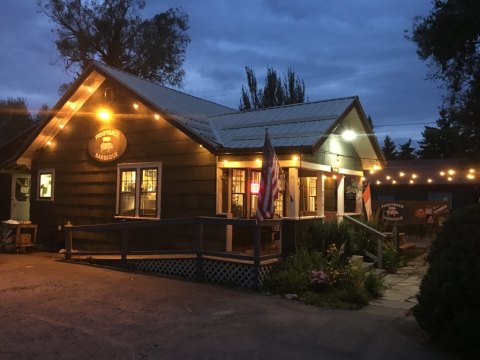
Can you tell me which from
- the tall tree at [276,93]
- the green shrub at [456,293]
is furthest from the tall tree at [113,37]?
the green shrub at [456,293]

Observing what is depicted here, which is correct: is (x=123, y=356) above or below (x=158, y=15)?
below

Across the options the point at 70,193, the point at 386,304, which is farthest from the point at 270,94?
the point at 386,304

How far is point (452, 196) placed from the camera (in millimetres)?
27953

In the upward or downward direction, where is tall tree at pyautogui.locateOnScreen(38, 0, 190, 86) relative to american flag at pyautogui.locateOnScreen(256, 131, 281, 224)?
upward

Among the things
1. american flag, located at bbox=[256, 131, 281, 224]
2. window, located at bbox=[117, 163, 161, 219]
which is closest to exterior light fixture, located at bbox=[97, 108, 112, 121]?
window, located at bbox=[117, 163, 161, 219]

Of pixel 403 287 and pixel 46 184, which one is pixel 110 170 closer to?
pixel 46 184

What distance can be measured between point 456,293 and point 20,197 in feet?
53.0

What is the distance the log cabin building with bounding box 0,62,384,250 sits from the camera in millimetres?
11178

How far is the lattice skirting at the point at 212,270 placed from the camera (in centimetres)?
938

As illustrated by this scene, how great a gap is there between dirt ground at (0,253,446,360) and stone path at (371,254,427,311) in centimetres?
83

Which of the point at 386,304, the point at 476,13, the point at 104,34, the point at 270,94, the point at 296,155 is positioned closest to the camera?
the point at 386,304

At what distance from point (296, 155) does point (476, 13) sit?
6.81 m

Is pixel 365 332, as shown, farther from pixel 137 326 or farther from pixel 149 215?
pixel 149 215

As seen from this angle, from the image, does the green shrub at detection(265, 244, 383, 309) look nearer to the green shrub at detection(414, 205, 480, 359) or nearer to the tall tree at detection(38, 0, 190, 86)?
the green shrub at detection(414, 205, 480, 359)
